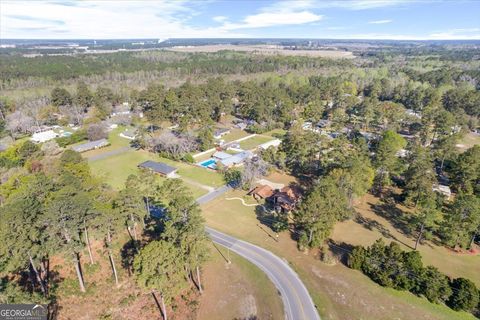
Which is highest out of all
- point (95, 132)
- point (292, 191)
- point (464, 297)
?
point (95, 132)

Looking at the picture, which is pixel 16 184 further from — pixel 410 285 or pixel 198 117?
pixel 410 285

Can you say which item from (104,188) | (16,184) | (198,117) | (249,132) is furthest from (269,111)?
(16,184)

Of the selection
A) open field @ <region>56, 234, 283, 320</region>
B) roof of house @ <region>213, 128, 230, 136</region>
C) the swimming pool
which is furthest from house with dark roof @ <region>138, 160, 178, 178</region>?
open field @ <region>56, 234, 283, 320</region>

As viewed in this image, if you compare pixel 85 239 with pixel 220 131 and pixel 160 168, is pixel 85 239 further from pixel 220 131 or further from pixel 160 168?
pixel 220 131

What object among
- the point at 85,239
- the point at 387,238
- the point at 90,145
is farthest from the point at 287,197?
the point at 90,145

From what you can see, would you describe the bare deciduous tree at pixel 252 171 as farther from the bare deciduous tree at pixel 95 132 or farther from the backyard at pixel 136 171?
the bare deciduous tree at pixel 95 132

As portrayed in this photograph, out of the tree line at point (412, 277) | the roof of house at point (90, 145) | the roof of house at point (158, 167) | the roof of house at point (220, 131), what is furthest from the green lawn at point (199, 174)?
the tree line at point (412, 277)
